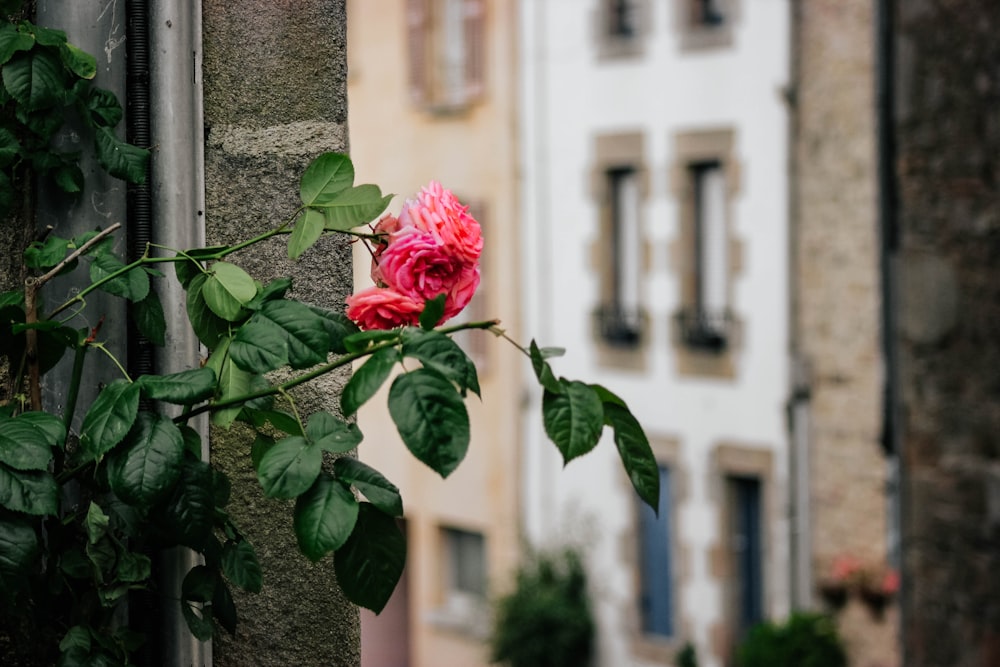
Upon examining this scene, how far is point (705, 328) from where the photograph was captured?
12.7m

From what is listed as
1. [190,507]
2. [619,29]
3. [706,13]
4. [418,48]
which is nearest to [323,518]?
[190,507]

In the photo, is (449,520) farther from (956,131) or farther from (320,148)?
(320,148)

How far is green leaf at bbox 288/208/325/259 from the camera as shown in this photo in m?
1.39

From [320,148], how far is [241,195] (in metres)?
0.10

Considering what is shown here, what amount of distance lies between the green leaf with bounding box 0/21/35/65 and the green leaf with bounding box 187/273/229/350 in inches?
11.2

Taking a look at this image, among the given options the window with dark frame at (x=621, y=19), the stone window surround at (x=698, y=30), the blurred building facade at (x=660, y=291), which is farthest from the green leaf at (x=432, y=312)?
the window with dark frame at (x=621, y=19)

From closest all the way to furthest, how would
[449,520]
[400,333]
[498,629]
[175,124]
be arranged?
[400,333], [175,124], [498,629], [449,520]

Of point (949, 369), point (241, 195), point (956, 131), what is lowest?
point (949, 369)

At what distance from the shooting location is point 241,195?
5.51 ft

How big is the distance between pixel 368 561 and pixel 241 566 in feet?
0.58

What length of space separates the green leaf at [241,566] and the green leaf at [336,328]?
0.66ft

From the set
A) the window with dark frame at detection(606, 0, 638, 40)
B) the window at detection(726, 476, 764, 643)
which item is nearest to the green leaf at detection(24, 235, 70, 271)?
the window at detection(726, 476, 764, 643)

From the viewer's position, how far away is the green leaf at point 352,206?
4.58ft

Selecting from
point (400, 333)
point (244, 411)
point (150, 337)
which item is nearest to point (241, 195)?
point (150, 337)
